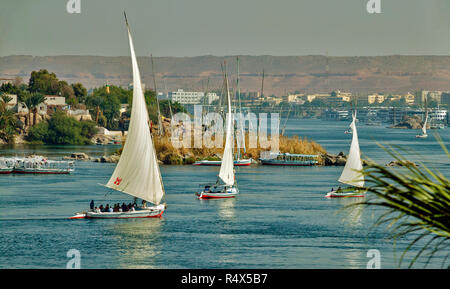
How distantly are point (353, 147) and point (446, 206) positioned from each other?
100 feet

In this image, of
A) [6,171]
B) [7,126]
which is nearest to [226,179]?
[6,171]

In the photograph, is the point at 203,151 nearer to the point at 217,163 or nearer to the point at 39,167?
the point at 217,163

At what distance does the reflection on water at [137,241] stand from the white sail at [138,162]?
45.5 inches

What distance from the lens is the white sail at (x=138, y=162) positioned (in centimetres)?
2375

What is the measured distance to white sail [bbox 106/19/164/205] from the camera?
23.8 m

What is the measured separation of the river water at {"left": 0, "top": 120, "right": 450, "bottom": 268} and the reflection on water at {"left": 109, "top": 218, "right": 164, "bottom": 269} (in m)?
0.03

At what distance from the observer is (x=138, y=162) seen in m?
25.0

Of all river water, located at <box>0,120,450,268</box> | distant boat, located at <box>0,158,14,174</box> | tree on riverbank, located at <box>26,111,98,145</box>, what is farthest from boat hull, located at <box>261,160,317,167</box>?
tree on riverbank, located at <box>26,111,98,145</box>

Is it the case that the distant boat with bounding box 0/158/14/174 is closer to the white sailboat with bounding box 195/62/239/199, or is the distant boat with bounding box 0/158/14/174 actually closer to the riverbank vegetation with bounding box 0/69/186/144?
the white sailboat with bounding box 195/62/239/199

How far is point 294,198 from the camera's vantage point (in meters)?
34.0

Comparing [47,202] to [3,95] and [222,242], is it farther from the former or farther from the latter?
[3,95]

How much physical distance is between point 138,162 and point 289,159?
100ft
